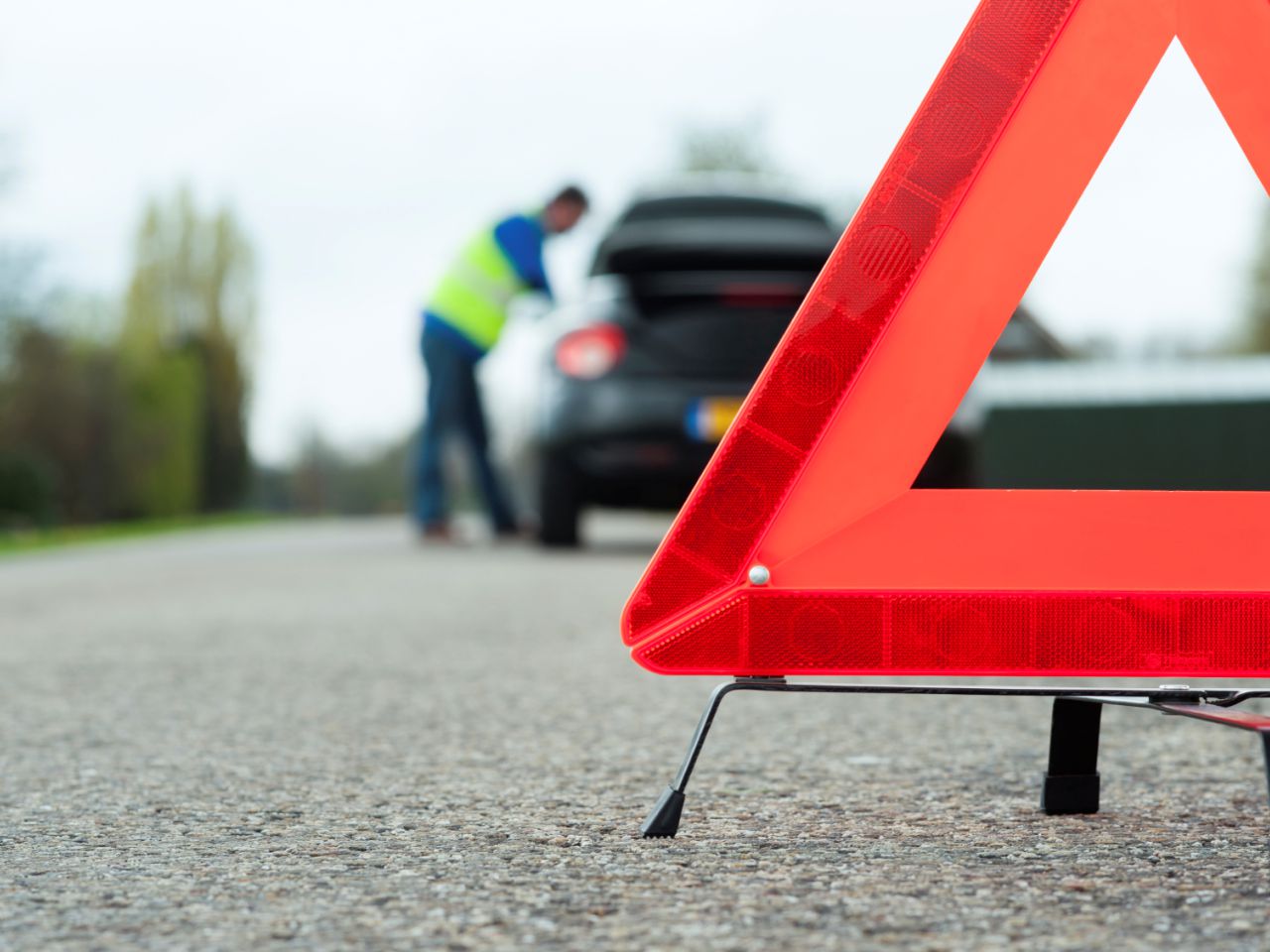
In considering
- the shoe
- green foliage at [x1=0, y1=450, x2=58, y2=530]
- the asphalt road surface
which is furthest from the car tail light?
green foliage at [x1=0, y1=450, x2=58, y2=530]

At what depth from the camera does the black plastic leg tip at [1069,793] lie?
2.39 meters

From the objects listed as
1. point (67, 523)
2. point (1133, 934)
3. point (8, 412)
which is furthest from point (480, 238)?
point (67, 523)

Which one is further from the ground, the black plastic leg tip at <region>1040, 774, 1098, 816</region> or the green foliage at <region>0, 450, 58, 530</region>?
the black plastic leg tip at <region>1040, 774, 1098, 816</region>

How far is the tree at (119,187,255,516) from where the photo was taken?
36.1 m

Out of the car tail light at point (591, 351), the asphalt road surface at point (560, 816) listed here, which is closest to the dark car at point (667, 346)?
the car tail light at point (591, 351)

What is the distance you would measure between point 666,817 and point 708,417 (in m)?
5.76

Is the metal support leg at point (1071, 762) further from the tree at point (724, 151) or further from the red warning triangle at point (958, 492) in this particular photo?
the tree at point (724, 151)

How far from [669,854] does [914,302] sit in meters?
0.84

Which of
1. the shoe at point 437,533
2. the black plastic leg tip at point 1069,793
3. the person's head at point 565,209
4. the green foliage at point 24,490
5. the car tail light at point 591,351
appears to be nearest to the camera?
the black plastic leg tip at point 1069,793

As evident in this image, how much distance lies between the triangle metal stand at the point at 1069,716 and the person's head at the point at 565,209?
6926 millimetres

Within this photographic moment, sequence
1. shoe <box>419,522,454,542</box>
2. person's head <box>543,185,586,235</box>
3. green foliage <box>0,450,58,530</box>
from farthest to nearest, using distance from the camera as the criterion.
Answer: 1. green foliage <box>0,450,58,530</box>
2. shoe <box>419,522,454,542</box>
3. person's head <box>543,185,586,235</box>

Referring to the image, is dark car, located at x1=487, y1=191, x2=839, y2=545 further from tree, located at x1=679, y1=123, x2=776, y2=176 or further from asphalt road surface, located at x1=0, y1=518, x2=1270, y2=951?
tree, located at x1=679, y1=123, x2=776, y2=176

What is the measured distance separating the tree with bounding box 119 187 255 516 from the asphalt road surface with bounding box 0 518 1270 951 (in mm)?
32466

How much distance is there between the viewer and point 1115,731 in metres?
3.26
